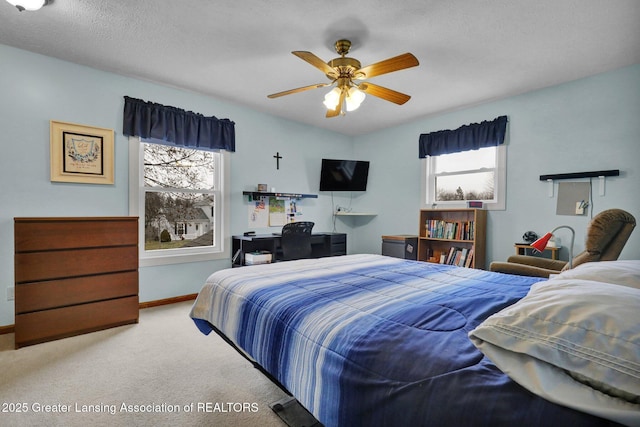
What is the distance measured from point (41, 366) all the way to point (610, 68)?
18.1 ft

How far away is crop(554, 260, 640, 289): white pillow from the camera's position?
1180mm

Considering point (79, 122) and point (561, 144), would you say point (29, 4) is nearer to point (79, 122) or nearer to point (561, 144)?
point (79, 122)

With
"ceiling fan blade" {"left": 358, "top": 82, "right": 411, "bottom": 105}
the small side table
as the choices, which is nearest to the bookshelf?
the small side table

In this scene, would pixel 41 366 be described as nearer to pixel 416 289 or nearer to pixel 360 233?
pixel 416 289

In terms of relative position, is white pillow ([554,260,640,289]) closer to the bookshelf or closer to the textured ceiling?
the textured ceiling

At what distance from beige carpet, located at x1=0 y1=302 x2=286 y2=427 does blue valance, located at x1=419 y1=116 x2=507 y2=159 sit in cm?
371

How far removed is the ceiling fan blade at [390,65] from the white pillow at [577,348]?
6.06ft

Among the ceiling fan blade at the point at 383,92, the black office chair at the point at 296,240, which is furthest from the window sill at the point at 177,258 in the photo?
the ceiling fan blade at the point at 383,92

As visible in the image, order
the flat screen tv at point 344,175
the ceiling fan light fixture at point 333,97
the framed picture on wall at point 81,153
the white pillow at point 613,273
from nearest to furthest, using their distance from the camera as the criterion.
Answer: the white pillow at point 613,273
the ceiling fan light fixture at point 333,97
the framed picture on wall at point 81,153
the flat screen tv at point 344,175

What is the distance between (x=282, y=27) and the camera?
7.91 ft

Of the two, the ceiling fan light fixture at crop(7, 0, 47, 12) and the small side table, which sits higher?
the ceiling fan light fixture at crop(7, 0, 47, 12)

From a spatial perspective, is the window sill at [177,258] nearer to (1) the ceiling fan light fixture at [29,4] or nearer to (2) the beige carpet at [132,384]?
(2) the beige carpet at [132,384]

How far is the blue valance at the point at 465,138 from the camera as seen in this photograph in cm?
381

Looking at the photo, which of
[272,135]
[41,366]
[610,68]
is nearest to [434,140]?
[610,68]
